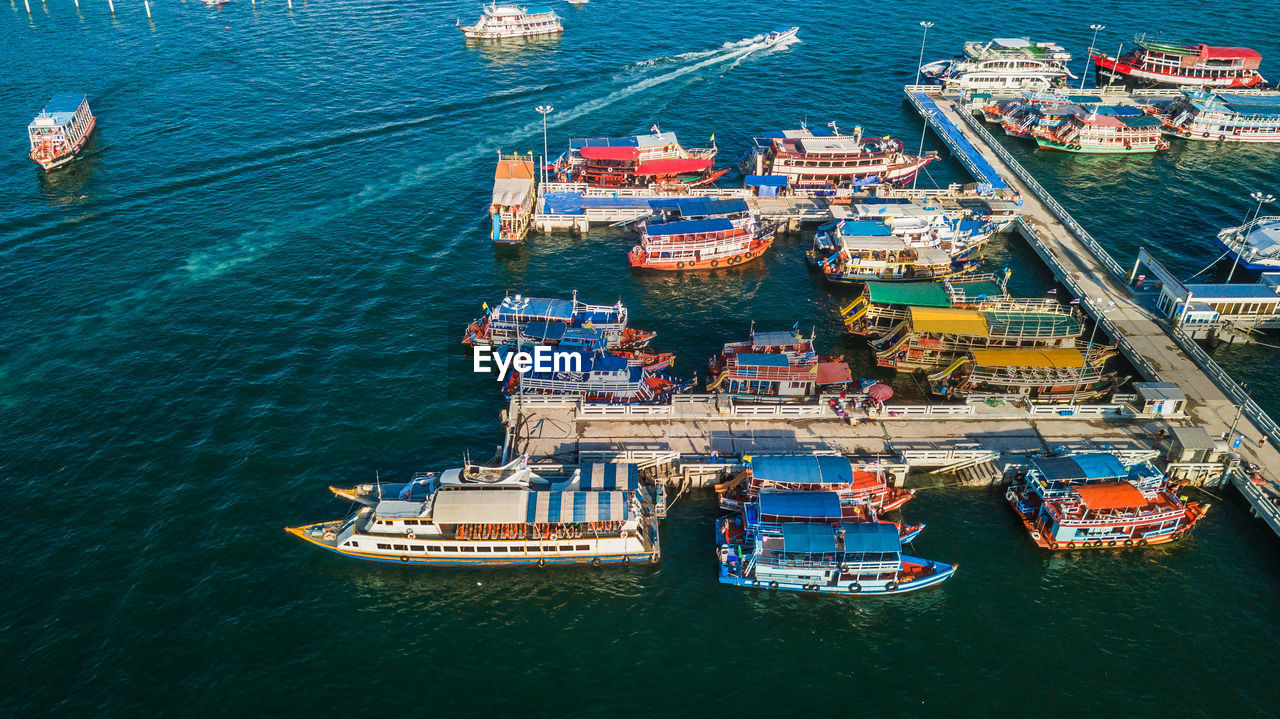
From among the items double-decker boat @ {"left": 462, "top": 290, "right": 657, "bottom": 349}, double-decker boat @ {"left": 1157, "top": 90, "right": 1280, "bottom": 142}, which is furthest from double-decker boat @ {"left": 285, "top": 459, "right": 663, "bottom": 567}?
double-decker boat @ {"left": 1157, "top": 90, "right": 1280, "bottom": 142}

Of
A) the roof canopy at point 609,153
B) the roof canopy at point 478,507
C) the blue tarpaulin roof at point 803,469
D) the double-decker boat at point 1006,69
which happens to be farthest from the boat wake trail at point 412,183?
the blue tarpaulin roof at point 803,469

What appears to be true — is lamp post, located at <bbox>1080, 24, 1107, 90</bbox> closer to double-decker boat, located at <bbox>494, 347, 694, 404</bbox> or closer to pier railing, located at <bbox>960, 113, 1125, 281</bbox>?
pier railing, located at <bbox>960, 113, 1125, 281</bbox>

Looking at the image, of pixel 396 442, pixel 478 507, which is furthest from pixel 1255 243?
pixel 396 442

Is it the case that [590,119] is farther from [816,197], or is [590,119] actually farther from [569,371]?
[569,371]

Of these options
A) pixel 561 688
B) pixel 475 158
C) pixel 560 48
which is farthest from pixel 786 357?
pixel 560 48

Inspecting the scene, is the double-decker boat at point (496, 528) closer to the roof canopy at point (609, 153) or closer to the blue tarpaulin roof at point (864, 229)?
the blue tarpaulin roof at point (864, 229)

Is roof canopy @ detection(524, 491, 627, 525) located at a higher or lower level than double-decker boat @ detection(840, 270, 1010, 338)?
lower

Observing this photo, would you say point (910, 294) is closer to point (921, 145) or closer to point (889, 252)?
point (889, 252)

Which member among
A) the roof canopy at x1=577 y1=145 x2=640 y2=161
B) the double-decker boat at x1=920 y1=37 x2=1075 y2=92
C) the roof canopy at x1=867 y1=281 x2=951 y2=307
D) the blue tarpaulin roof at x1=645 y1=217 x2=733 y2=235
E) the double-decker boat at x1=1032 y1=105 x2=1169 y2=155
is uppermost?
the double-decker boat at x1=920 y1=37 x2=1075 y2=92
